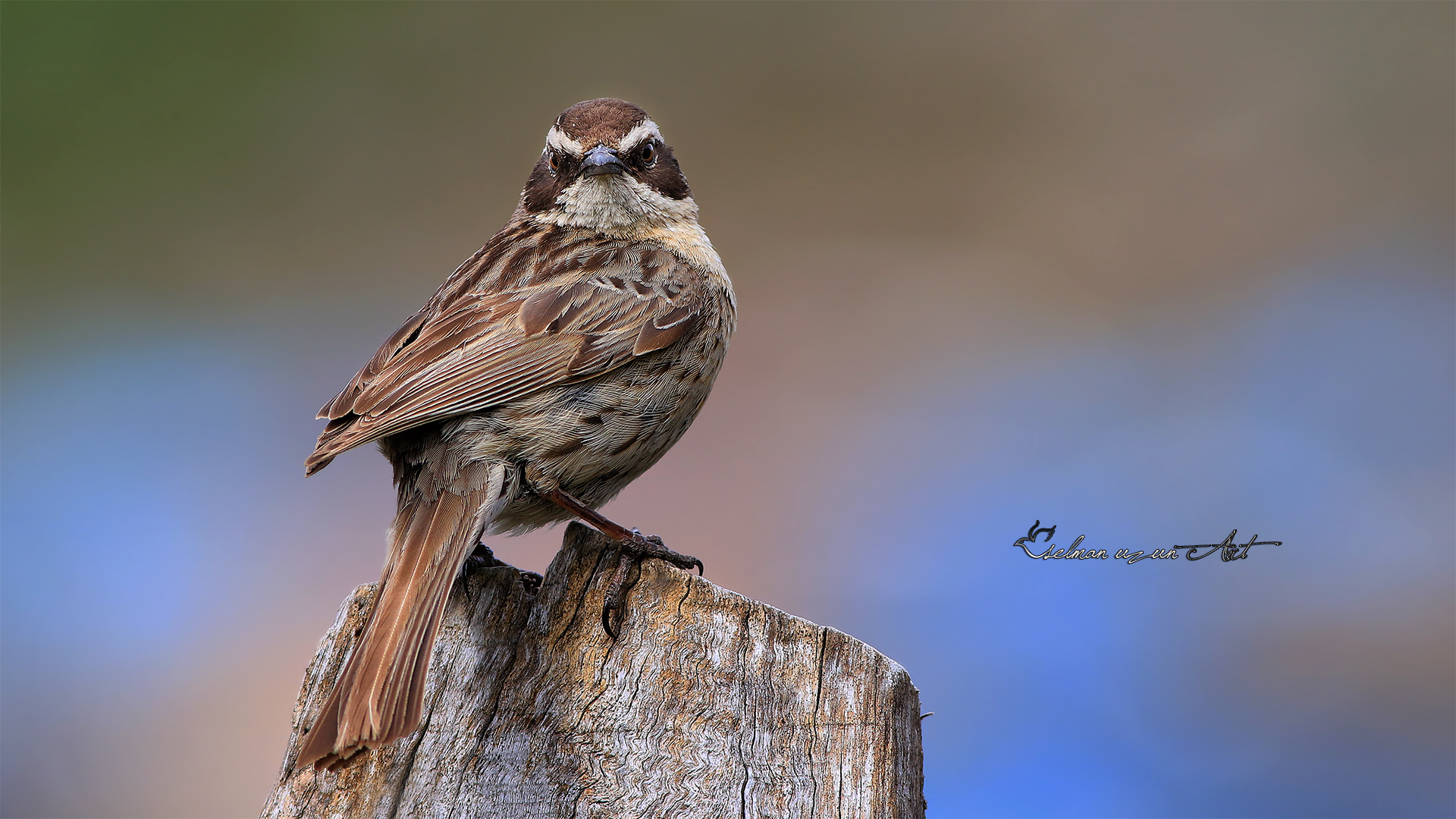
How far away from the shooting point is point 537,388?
150 inches

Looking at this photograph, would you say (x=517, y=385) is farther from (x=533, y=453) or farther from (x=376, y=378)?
(x=376, y=378)

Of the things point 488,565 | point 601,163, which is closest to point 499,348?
point 488,565

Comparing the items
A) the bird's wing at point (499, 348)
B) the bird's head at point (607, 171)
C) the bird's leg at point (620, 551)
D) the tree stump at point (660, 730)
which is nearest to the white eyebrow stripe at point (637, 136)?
the bird's head at point (607, 171)

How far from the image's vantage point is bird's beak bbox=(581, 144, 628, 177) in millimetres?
4609

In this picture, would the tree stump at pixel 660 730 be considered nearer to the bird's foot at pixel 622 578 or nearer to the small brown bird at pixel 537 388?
the bird's foot at pixel 622 578

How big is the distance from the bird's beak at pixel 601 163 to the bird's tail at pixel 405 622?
145 cm

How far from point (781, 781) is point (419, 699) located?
0.89m

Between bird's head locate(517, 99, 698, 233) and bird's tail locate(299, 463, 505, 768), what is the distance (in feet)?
4.78

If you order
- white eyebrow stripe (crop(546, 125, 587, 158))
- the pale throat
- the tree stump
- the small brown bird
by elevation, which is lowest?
the tree stump

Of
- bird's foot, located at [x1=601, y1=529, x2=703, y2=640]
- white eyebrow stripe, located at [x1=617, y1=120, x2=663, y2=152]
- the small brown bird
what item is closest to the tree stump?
bird's foot, located at [x1=601, y1=529, x2=703, y2=640]

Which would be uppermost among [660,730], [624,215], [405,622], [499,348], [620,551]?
[624,215]

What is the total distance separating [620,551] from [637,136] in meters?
2.22

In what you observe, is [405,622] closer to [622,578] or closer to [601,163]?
[622,578]

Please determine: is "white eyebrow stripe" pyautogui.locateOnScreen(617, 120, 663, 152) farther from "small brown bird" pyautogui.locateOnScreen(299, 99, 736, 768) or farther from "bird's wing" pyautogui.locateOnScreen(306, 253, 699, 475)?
"bird's wing" pyautogui.locateOnScreen(306, 253, 699, 475)
